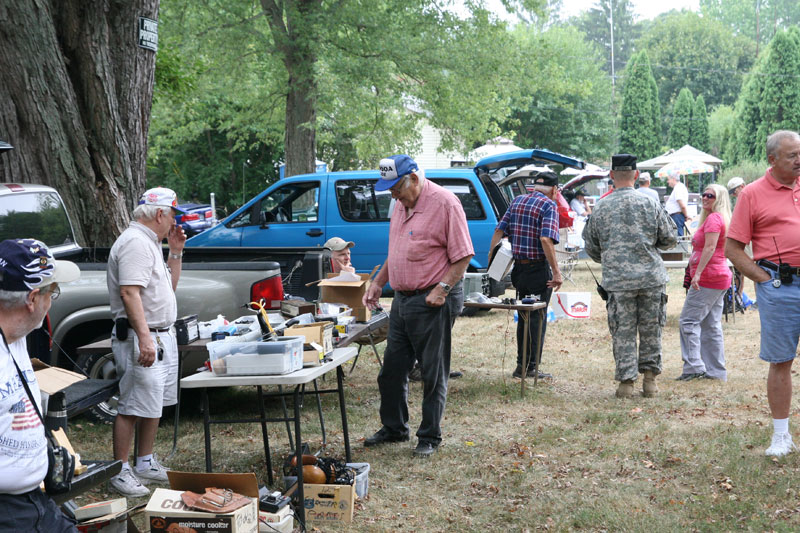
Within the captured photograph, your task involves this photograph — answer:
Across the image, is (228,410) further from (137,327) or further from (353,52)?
(353,52)

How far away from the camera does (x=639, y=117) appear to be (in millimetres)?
47250

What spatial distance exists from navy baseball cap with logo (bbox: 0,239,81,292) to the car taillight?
3.54 meters

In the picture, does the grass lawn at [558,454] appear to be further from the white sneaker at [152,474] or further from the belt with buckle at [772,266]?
the belt with buckle at [772,266]

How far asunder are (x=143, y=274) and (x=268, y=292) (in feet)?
5.62

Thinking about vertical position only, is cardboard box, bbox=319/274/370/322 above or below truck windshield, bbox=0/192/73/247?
below

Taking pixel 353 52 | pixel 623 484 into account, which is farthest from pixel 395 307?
pixel 353 52

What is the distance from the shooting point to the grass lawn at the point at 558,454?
448 centimetres

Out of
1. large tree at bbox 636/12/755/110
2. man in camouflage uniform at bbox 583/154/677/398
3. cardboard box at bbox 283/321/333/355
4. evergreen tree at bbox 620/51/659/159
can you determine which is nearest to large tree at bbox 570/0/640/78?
large tree at bbox 636/12/755/110

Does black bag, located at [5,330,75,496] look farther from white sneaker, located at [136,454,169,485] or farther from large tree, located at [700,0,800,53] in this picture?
large tree, located at [700,0,800,53]

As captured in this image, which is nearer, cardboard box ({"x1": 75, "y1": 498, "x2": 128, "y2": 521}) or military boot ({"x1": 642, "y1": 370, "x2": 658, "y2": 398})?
cardboard box ({"x1": 75, "y1": 498, "x2": 128, "y2": 521})

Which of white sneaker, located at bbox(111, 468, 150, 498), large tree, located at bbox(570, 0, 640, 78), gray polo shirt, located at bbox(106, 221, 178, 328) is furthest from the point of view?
large tree, located at bbox(570, 0, 640, 78)

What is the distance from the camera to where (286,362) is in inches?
167

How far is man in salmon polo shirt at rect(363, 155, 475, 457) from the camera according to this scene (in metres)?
5.33

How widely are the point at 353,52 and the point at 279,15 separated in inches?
61.0
